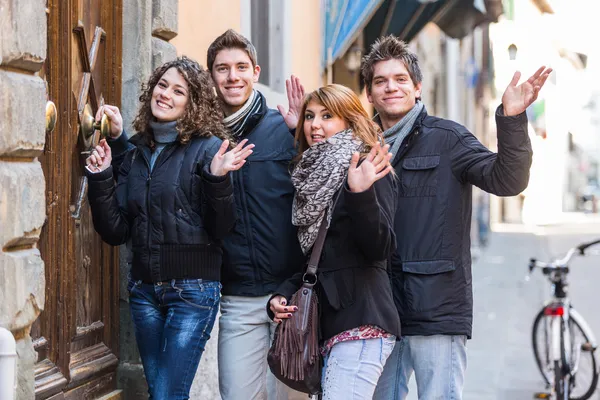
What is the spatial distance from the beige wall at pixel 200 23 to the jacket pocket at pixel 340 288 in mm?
2433

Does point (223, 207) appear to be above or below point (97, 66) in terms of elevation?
below

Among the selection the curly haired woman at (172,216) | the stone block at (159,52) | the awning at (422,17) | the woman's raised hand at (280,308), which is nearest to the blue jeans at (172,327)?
the curly haired woman at (172,216)

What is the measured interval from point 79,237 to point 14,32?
1.32m

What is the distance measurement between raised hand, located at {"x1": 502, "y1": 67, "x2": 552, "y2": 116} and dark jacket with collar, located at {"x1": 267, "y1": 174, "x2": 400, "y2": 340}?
0.50 meters

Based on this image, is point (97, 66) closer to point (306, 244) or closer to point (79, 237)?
point (79, 237)

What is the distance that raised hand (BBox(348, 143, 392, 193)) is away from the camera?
301cm

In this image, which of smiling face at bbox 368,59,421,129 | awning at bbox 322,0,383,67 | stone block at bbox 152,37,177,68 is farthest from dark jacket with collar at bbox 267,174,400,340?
awning at bbox 322,0,383,67

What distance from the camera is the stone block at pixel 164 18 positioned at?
4.80 meters

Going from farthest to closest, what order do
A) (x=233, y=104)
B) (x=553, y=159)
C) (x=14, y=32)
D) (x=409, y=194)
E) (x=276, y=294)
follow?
(x=553, y=159)
(x=233, y=104)
(x=409, y=194)
(x=276, y=294)
(x=14, y=32)

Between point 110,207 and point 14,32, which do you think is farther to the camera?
point 110,207

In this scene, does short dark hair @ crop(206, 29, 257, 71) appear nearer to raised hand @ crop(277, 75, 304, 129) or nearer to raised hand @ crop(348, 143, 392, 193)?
raised hand @ crop(277, 75, 304, 129)

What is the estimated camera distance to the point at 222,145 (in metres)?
3.29

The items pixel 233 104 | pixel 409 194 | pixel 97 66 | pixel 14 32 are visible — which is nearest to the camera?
pixel 14 32

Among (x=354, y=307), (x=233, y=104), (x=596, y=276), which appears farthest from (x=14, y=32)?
(x=596, y=276)
